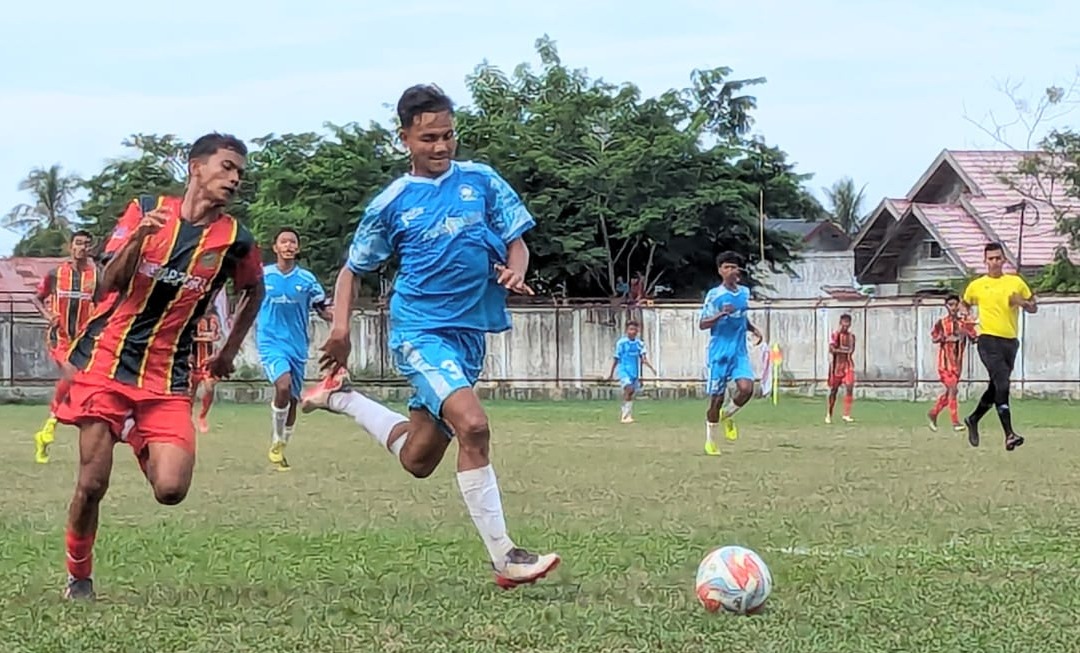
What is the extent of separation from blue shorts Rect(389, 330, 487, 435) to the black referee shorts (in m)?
10.6

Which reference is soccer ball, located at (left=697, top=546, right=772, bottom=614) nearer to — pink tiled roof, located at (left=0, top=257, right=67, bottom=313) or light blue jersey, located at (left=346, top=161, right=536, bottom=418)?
light blue jersey, located at (left=346, top=161, right=536, bottom=418)

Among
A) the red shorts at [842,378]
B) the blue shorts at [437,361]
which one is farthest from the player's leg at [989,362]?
the blue shorts at [437,361]

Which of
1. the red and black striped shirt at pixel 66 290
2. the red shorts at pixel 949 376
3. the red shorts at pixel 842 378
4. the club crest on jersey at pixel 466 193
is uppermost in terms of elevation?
the club crest on jersey at pixel 466 193

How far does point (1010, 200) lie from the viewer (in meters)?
51.3

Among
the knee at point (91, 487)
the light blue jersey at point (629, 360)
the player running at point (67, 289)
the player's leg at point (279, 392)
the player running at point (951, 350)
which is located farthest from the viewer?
Answer: the light blue jersey at point (629, 360)

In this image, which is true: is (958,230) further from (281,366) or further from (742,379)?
(281,366)

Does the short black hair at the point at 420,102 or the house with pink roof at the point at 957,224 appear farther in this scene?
the house with pink roof at the point at 957,224

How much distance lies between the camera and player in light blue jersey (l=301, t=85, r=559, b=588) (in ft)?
23.8

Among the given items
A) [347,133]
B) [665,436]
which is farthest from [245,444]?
[347,133]

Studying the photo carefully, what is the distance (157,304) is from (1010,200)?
156 feet

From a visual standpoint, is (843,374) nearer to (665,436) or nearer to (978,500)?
(665,436)

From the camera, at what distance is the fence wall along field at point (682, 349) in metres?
34.1

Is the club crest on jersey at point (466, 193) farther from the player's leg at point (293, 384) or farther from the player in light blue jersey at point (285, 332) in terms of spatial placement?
the player's leg at point (293, 384)

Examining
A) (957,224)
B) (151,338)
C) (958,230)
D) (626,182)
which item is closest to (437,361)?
(151,338)
